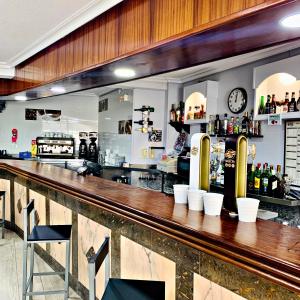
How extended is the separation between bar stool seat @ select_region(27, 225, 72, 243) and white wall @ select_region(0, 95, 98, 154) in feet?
22.2

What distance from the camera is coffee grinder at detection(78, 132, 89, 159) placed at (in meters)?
9.02

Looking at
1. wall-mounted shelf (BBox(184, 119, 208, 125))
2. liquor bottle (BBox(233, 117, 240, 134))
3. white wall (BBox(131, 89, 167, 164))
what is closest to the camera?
liquor bottle (BBox(233, 117, 240, 134))

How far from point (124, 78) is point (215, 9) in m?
1.88

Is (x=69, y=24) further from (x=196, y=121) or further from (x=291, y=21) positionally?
(x=196, y=121)

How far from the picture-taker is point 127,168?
248 inches

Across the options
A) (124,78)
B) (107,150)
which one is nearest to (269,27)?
(124,78)

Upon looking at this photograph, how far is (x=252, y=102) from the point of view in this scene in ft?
15.5

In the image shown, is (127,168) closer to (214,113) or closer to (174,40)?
(214,113)

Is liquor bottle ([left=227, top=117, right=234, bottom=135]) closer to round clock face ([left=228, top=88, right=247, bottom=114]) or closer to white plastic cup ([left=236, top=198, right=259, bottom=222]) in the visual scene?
round clock face ([left=228, top=88, right=247, bottom=114])

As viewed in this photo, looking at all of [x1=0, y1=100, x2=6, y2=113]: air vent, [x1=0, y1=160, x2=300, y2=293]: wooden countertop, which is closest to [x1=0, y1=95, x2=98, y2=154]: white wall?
[x1=0, y1=100, x2=6, y2=113]: air vent

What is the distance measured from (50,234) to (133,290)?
1.33m

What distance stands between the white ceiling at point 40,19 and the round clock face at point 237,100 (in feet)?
8.47

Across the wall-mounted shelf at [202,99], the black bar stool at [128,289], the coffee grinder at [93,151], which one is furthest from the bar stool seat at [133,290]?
the coffee grinder at [93,151]

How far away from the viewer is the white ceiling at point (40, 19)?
2895 millimetres
